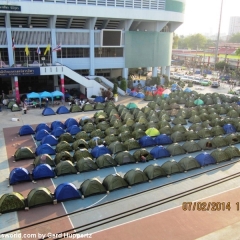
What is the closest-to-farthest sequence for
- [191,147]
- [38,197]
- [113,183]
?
[38,197] < [113,183] < [191,147]

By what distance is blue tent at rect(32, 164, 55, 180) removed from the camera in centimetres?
1895

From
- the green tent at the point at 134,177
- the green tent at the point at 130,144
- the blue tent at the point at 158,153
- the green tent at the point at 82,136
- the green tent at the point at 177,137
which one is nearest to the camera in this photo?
the green tent at the point at 134,177

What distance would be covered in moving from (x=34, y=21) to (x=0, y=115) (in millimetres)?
16999

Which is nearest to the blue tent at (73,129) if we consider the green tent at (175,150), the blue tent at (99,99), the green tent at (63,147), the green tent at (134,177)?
the green tent at (63,147)

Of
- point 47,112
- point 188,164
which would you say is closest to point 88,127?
point 47,112

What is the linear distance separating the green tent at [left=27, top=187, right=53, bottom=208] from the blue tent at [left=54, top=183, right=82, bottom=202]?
0.47m

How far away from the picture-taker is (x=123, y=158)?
21.1 m

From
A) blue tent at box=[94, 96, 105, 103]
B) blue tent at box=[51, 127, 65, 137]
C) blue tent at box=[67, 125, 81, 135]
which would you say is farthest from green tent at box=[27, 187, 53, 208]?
blue tent at box=[94, 96, 105, 103]

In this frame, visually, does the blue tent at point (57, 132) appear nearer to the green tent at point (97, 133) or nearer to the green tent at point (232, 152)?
the green tent at point (97, 133)

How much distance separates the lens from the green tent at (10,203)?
15453 mm

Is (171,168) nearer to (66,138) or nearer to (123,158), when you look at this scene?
(123,158)

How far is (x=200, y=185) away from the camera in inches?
728

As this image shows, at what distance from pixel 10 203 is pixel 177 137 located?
610 inches
